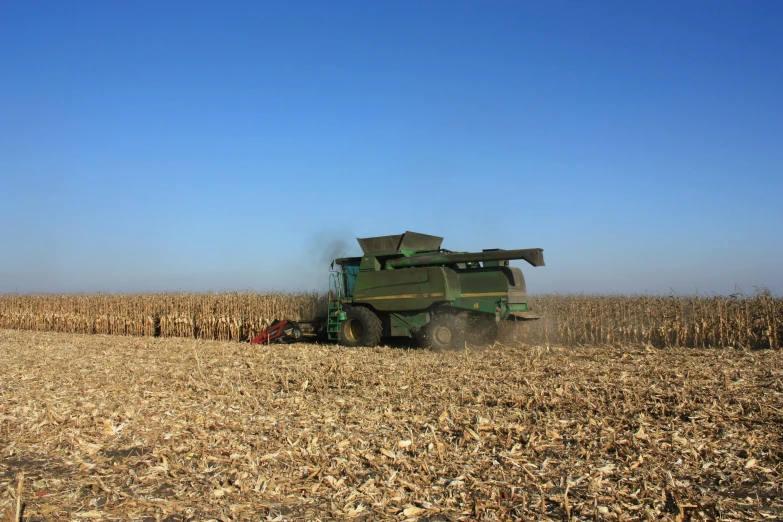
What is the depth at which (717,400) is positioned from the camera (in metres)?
7.02

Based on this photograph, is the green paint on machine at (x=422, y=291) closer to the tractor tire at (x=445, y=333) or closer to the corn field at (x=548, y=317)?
the tractor tire at (x=445, y=333)

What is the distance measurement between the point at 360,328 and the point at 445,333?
7.91 ft

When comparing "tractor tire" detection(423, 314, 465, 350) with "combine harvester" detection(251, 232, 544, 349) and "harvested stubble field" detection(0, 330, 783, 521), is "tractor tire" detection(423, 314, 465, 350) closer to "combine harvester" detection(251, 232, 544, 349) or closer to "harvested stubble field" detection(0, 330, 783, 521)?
"combine harvester" detection(251, 232, 544, 349)

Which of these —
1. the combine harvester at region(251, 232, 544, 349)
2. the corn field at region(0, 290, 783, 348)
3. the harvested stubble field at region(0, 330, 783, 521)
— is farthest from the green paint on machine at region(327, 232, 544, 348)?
the corn field at region(0, 290, 783, 348)

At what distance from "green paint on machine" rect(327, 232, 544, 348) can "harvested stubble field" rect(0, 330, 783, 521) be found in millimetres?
3041

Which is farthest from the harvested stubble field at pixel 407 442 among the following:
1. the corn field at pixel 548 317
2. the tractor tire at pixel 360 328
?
the corn field at pixel 548 317

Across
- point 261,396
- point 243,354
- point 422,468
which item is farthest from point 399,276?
point 422,468

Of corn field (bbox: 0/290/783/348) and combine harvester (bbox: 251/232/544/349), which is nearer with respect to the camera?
combine harvester (bbox: 251/232/544/349)

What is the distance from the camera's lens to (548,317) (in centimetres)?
1702

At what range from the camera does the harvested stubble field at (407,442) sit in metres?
4.41

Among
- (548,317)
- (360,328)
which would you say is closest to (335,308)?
(360,328)

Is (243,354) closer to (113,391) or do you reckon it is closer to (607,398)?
(113,391)

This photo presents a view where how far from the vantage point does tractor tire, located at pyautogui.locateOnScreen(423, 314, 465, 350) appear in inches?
527

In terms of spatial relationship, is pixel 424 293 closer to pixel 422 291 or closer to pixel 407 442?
pixel 422 291
